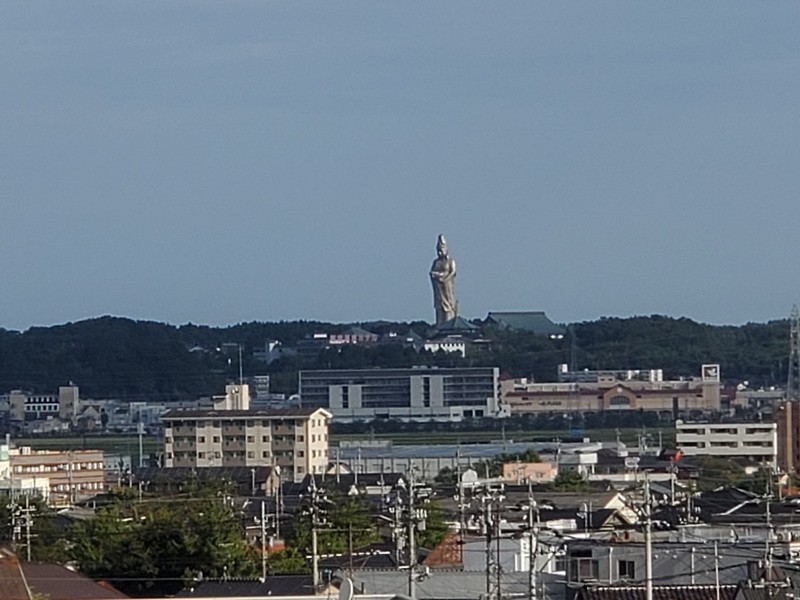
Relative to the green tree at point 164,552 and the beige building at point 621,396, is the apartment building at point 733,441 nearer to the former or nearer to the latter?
the beige building at point 621,396

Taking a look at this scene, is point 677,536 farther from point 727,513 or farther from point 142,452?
point 142,452

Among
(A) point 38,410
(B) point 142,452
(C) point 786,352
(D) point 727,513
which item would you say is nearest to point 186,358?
(A) point 38,410

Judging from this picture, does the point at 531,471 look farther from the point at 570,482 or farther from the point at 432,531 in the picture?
the point at 432,531

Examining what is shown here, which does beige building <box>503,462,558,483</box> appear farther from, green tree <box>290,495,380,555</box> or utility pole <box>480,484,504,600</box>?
utility pole <box>480,484,504,600</box>

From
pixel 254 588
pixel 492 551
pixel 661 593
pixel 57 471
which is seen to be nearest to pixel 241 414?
pixel 57 471

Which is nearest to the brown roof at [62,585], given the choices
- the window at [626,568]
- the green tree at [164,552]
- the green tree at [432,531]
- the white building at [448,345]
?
the green tree at [164,552]

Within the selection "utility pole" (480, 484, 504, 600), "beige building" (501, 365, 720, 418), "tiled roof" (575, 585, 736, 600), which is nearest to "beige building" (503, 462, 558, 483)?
"utility pole" (480, 484, 504, 600)
